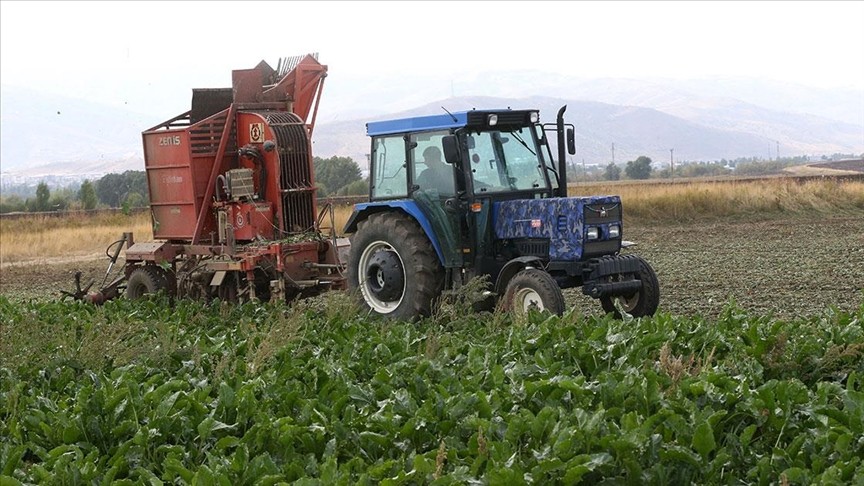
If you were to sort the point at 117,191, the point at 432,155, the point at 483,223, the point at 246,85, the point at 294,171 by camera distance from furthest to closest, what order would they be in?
the point at 117,191
the point at 246,85
the point at 294,171
the point at 432,155
the point at 483,223

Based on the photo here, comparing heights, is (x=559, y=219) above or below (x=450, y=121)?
below

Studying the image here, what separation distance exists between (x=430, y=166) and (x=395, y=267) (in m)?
1.15

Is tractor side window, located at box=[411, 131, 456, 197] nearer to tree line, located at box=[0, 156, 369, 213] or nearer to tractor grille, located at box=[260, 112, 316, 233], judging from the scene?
tractor grille, located at box=[260, 112, 316, 233]

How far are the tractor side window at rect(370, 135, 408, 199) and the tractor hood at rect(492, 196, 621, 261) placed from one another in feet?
4.20

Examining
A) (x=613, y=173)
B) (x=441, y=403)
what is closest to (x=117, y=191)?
(x=613, y=173)

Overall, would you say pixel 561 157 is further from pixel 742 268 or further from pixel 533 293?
pixel 742 268

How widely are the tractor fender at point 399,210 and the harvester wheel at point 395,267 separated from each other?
→ 0.32 ft

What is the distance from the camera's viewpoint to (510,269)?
429 inches

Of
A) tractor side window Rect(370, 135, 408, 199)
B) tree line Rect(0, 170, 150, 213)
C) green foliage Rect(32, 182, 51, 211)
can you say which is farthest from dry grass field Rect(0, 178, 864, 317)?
green foliage Rect(32, 182, 51, 211)

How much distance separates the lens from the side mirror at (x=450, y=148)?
10672 millimetres

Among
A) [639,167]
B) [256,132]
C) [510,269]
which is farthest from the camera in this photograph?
[639,167]

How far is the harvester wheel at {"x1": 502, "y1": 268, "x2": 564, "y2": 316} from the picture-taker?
10.0 metres

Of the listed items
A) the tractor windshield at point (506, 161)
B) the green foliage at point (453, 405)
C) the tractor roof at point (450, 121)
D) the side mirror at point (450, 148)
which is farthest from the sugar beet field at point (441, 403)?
the tractor roof at point (450, 121)

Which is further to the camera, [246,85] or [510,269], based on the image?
[246,85]
